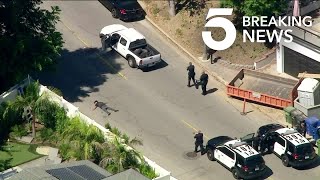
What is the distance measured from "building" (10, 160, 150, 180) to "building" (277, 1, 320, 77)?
16151 millimetres

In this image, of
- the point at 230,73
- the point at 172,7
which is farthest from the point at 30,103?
the point at 172,7

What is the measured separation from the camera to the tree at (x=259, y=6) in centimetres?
4481

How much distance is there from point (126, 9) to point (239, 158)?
18.4 m

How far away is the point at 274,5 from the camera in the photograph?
45.1m

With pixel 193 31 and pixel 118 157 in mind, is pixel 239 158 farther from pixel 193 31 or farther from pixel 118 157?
pixel 193 31

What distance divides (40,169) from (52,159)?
4.86m

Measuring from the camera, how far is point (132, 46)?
44.9 metres

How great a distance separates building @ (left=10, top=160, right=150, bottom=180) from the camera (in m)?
29.0

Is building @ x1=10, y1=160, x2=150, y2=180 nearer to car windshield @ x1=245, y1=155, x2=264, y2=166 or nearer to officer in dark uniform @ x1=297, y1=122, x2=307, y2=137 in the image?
car windshield @ x1=245, y1=155, x2=264, y2=166

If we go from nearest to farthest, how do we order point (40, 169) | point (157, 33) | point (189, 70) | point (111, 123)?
point (40, 169) < point (111, 123) < point (189, 70) < point (157, 33)

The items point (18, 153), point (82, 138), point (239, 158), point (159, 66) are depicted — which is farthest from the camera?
point (159, 66)

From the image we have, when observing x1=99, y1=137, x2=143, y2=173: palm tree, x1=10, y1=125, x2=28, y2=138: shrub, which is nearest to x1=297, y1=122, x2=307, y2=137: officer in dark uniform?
x1=99, y1=137, x2=143, y2=173: palm tree

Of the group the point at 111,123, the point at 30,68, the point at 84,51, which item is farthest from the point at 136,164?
the point at 84,51

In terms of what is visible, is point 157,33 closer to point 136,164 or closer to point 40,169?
point 136,164
